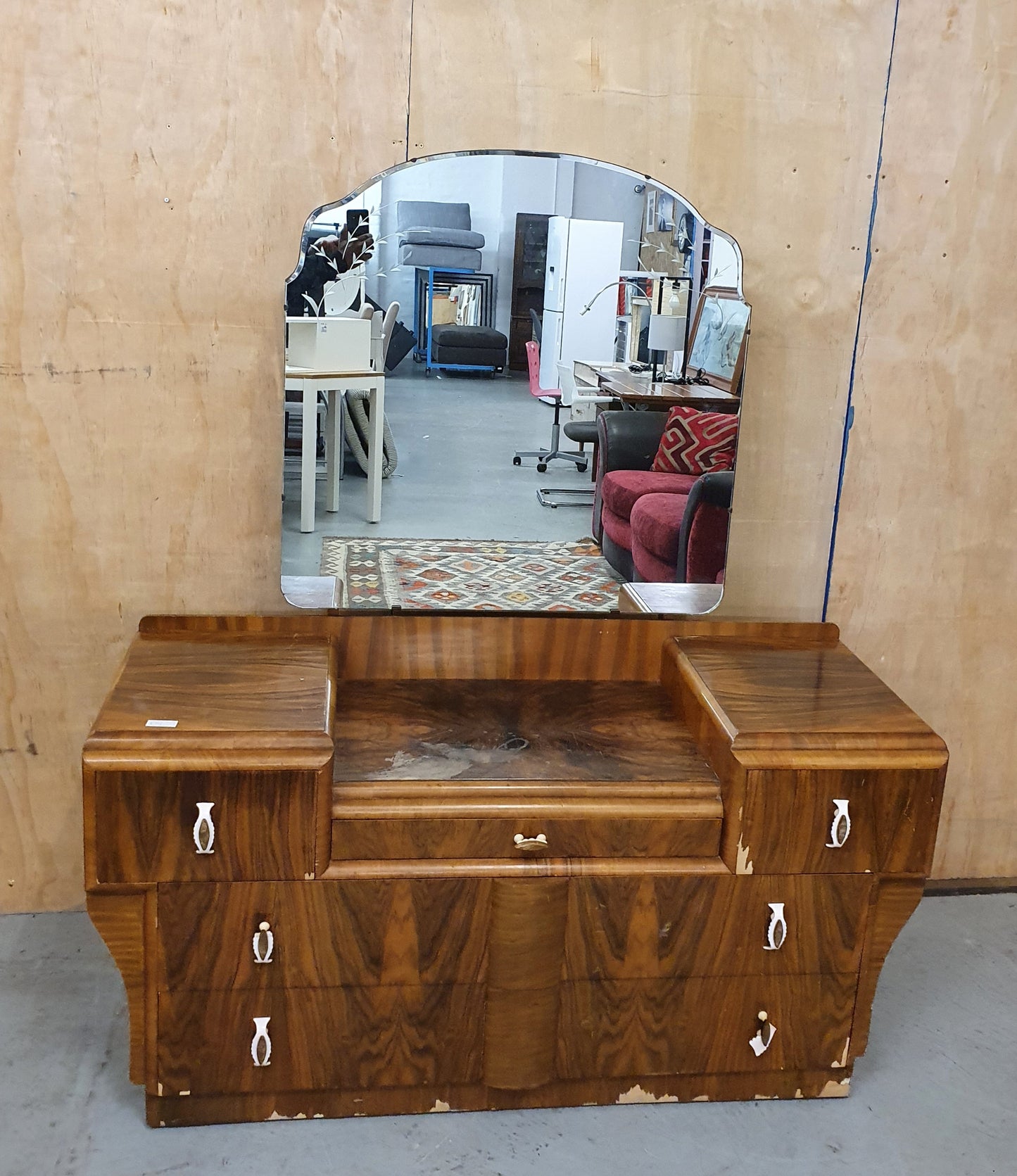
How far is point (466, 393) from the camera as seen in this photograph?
234 centimetres

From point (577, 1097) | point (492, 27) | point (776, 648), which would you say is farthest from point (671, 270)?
point (577, 1097)

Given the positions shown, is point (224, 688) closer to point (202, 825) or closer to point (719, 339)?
point (202, 825)

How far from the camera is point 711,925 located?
6.82 feet

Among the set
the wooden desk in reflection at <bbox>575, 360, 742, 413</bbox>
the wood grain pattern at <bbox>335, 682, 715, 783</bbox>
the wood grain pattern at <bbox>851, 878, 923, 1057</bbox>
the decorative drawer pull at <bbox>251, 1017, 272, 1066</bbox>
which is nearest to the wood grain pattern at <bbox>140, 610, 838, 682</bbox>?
the wood grain pattern at <bbox>335, 682, 715, 783</bbox>

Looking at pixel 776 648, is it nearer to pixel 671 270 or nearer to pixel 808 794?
pixel 808 794

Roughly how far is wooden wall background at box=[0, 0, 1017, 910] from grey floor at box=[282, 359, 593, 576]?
0.32ft

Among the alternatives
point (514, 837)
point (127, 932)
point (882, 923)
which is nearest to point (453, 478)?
point (514, 837)

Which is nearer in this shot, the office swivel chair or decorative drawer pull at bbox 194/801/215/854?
decorative drawer pull at bbox 194/801/215/854

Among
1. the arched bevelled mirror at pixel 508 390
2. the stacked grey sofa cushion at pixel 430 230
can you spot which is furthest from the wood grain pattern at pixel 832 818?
the stacked grey sofa cushion at pixel 430 230

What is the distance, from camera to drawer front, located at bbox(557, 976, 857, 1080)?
2096 mm

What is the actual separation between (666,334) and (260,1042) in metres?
1.46

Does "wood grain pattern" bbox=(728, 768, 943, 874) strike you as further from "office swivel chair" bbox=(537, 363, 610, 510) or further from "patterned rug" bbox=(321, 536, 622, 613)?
"office swivel chair" bbox=(537, 363, 610, 510)

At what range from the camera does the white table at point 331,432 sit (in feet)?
7.43

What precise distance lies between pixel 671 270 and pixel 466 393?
45 centimetres
